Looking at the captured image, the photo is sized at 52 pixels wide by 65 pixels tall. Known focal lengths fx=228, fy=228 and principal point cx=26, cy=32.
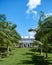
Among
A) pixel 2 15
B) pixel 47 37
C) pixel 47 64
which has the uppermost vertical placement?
pixel 2 15

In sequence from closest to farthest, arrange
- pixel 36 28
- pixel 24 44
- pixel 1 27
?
pixel 1 27, pixel 36 28, pixel 24 44

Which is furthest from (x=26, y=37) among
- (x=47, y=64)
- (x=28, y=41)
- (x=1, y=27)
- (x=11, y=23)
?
(x=47, y=64)

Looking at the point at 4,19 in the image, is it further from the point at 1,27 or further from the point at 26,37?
A: the point at 26,37

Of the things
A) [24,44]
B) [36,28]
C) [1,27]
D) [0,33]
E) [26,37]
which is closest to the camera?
[0,33]

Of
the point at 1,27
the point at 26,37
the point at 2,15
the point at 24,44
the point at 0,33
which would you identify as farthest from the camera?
the point at 26,37

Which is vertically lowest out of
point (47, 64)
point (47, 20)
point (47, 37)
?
point (47, 64)

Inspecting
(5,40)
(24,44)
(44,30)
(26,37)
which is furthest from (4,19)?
(26,37)

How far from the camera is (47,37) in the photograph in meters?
28.8

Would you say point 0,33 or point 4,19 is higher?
point 4,19

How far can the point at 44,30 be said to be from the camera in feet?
97.6

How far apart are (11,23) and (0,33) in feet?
42.4

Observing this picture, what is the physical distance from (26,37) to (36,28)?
53969mm

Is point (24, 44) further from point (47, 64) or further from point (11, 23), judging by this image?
point (47, 64)

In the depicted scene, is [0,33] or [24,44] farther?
[24,44]
